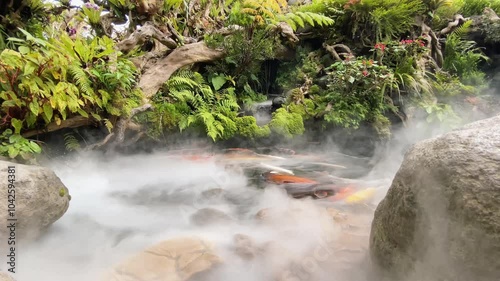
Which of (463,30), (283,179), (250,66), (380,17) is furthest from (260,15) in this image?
(463,30)

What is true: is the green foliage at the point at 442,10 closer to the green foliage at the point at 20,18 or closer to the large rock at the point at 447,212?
the large rock at the point at 447,212

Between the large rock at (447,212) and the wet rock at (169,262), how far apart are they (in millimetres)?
1252

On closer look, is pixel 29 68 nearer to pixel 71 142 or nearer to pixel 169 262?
pixel 71 142

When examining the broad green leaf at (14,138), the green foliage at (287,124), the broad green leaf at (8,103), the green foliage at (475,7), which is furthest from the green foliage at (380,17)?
the broad green leaf at (14,138)

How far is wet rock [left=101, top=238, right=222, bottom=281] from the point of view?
2006 millimetres

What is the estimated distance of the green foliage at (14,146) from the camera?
2.90 meters

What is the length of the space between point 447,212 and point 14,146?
373 cm

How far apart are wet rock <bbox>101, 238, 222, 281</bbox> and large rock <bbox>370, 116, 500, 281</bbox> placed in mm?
1252

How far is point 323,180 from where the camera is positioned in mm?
3926

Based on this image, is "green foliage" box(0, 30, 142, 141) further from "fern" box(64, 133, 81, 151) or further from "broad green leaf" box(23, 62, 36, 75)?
"fern" box(64, 133, 81, 151)

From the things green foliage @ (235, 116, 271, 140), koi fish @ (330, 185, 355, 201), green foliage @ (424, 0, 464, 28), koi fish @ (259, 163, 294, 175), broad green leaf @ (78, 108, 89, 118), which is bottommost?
koi fish @ (259, 163, 294, 175)

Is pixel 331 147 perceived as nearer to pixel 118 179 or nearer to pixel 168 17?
pixel 118 179

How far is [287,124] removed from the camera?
5574 millimetres

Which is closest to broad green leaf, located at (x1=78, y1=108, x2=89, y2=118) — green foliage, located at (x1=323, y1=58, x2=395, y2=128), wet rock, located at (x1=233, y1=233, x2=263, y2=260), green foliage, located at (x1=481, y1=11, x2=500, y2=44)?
wet rock, located at (x1=233, y1=233, x2=263, y2=260)
